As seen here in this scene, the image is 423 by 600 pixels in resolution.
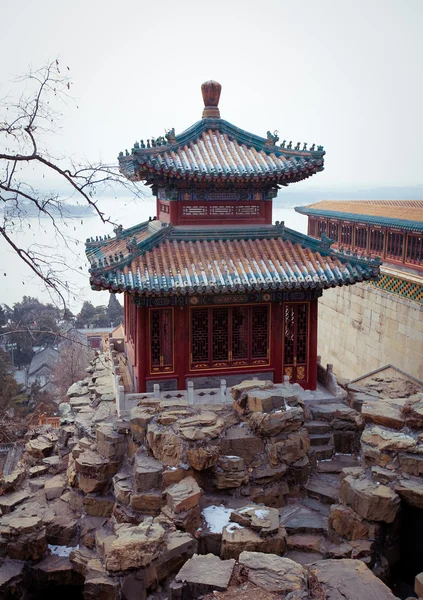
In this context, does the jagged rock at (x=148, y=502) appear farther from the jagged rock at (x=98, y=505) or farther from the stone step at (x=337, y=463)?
the stone step at (x=337, y=463)

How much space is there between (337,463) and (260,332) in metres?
3.73

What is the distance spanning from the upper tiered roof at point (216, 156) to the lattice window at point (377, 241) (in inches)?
361

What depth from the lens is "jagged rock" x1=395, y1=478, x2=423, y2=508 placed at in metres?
9.77

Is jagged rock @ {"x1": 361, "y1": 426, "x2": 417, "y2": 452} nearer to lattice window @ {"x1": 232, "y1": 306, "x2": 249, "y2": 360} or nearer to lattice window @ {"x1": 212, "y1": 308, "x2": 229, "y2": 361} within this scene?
lattice window @ {"x1": 232, "y1": 306, "x2": 249, "y2": 360}

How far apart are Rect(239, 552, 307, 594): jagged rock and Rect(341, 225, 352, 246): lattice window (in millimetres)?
19869

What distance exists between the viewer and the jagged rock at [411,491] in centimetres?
977

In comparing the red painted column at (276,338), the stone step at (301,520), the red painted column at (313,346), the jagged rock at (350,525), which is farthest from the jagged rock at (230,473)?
the red painted column at (313,346)

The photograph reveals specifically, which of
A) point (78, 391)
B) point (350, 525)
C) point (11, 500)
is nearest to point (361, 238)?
point (78, 391)

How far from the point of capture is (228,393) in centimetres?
1329

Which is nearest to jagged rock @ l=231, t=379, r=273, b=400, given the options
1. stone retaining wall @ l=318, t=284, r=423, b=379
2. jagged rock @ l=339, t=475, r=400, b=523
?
jagged rock @ l=339, t=475, r=400, b=523

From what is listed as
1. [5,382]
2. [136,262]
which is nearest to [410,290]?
[136,262]

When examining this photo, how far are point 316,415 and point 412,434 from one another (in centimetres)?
259

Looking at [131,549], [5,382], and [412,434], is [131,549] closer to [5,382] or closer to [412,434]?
[412,434]

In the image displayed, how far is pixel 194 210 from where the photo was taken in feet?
46.4
